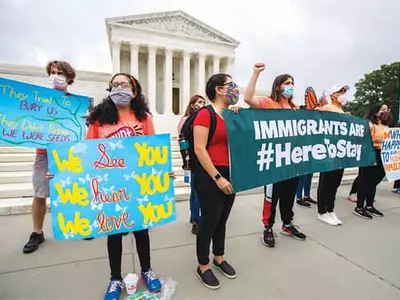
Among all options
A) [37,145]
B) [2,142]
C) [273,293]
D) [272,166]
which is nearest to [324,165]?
[272,166]

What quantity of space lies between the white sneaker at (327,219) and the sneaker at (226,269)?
6.36 ft

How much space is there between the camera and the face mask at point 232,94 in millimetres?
1953

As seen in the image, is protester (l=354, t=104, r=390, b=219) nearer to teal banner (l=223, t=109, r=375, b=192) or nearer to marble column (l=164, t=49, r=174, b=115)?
teal banner (l=223, t=109, r=375, b=192)

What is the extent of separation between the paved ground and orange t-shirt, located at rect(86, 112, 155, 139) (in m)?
1.22

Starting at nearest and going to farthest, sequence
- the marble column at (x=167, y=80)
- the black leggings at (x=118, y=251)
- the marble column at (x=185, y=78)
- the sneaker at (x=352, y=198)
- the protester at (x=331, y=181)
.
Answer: the black leggings at (x=118, y=251), the protester at (x=331, y=181), the sneaker at (x=352, y=198), the marble column at (x=167, y=80), the marble column at (x=185, y=78)

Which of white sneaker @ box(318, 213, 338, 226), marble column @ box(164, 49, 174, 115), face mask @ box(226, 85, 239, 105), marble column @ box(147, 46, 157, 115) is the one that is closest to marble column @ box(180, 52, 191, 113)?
marble column @ box(164, 49, 174, 115)

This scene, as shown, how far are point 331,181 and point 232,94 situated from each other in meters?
2.23

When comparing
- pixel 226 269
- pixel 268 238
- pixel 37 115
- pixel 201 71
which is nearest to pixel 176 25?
pixel 201 71

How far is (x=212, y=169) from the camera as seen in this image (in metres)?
1.79

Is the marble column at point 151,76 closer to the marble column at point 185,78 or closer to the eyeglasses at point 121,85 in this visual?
the marble column at point 185,78

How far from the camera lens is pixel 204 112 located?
6.00 ft

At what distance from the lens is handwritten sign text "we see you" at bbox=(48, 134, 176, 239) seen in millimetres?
1641

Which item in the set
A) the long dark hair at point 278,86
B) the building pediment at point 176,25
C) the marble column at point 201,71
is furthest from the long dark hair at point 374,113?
the building pediment at point 176,25

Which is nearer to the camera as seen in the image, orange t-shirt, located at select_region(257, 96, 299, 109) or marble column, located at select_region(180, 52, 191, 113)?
orange t-shirt, located at select_region(257, 96, 299, 109)
